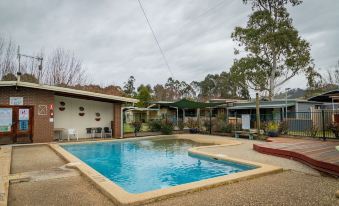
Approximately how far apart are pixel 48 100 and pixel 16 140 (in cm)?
263

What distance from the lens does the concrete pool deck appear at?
3.98m

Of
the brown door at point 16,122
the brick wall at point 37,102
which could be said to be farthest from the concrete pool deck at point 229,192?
the brown door at point 16,122

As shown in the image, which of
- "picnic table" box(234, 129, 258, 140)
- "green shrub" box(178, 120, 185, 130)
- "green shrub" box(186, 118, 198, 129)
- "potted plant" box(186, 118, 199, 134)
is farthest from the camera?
"green shrub" box(178, 120, 185, 130)

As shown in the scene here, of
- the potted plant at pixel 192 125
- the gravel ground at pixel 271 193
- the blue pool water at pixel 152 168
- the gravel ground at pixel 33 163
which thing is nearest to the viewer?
the gravel ground at pixel 271 193

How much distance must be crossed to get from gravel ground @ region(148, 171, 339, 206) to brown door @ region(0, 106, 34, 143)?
11444 millimetres

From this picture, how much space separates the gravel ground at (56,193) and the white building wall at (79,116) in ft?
33.4

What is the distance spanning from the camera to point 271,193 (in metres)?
4.37

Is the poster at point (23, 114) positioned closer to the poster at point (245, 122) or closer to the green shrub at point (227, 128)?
the green shrub at point (227, 128)

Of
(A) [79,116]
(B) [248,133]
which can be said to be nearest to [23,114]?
(A) [79,116]

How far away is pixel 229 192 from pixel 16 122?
12186 millimetres

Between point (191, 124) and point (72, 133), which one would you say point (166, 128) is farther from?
point (72, 133)

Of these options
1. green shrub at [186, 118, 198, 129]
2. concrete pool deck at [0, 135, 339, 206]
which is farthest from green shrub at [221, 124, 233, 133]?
concrete pool deck at [0, 135, 339, 206]

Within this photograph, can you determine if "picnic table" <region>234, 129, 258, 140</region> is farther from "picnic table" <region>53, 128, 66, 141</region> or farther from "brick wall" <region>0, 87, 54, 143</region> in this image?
"brick wall" <region>0, 87, 54, 143</region>

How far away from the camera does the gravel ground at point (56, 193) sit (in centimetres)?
404
